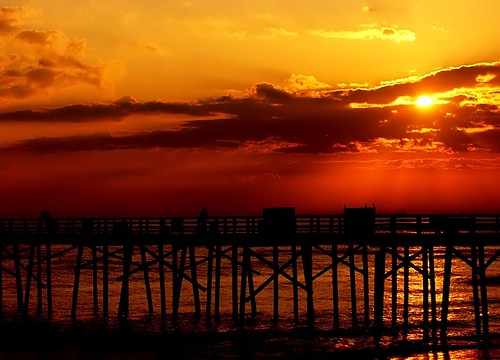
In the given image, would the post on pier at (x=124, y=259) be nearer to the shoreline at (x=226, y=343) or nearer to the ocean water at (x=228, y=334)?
the ocean water at (x=228, y=334)

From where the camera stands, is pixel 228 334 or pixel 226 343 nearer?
pixel 226 343

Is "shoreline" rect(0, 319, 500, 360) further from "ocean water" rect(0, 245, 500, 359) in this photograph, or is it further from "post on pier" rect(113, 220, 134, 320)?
"post on pier" rect(113, 220, 134, 320)

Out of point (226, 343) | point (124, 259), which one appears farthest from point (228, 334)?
point (124, 259)

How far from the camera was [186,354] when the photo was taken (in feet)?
119

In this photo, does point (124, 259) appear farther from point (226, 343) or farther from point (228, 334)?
point (226, 343)

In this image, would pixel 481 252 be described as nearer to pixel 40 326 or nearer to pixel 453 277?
pixel 40 326

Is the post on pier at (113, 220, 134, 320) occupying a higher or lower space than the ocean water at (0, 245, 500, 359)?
higher

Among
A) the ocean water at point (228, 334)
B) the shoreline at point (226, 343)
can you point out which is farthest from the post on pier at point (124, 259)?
the shoreline at point (226, 343)

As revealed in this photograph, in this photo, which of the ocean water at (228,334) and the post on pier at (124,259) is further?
the post on pier at (124,259)

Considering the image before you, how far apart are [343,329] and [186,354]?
9.34 metres

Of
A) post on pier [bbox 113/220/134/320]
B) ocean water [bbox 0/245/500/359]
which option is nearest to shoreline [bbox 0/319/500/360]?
ocean water [bbox 0/245/500/359]

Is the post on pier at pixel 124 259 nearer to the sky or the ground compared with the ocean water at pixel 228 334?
nearer to the sky

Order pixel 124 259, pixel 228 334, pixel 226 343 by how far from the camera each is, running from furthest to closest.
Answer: pixel 124 259 → pixel 228 334 → pixel 226 343

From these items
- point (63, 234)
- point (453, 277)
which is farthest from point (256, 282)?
point (63, 234)
